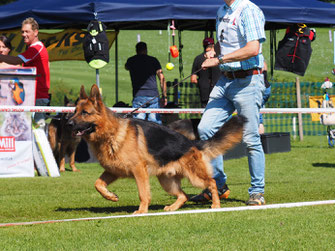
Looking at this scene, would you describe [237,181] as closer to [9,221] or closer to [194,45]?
[9,221]

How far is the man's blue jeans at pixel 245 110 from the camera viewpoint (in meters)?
5.56

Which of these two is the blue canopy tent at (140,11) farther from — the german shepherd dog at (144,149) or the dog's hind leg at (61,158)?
the german shepherd dog at (144,149)

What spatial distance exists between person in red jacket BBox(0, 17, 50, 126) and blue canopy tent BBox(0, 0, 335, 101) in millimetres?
1445

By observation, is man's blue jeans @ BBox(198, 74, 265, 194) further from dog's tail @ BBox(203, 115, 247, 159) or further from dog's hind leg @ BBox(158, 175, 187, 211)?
dog's hind leg @ BBox(158, 175, 187, 211)

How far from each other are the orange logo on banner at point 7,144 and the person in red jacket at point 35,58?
2.17ft

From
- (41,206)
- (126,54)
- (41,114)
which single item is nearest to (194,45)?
(126,54)

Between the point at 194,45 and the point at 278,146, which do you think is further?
the point at 194,45

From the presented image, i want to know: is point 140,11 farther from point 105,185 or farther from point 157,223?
point 157,223

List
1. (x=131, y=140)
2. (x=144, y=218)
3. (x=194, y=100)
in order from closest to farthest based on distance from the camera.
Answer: (x=144, y=218) < (x=131, y=140) < (x=194, y=100)

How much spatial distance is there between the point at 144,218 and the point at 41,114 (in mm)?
4413

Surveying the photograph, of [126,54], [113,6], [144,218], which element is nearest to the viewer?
[144,218]

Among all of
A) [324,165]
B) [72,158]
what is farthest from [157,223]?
[324,165]

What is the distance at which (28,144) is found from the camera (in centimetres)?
858

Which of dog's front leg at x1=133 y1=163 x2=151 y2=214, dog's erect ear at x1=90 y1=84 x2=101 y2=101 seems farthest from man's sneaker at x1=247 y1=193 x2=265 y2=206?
dog's erect ear at x1=90 y1=84 x2=101 y2=101
